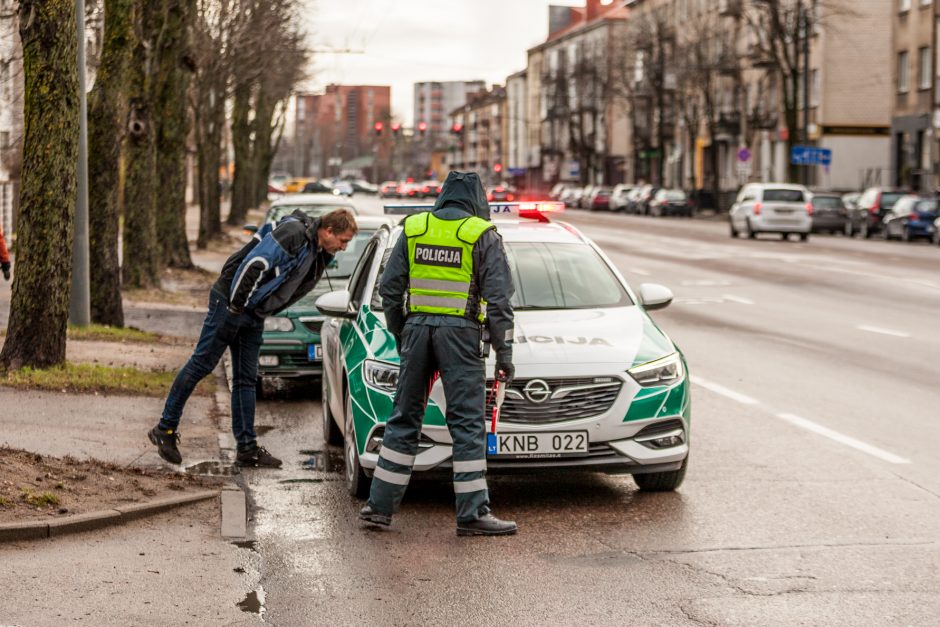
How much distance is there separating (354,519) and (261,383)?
5.60 metres

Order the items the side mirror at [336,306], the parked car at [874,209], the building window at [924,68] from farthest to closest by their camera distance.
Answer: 1. the building window at [924,68]
2. the parked car at [874,209]
3. the side mirror at [336,306]

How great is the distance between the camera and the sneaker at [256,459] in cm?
948

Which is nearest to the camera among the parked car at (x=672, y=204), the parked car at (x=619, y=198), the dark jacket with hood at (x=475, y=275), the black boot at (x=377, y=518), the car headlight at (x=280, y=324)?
the dark jacket with hood at (x=475, y=275)

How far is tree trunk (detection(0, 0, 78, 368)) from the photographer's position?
1223 centimetres

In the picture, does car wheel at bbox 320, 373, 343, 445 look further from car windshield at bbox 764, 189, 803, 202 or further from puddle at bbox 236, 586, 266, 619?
car windshield at bbox 764, 189, 803, 202

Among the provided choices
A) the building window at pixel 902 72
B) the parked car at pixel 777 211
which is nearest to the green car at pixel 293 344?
the parked car at pixel 777 211

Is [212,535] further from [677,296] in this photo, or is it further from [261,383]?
[677,296]

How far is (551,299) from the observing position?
925 centimetres

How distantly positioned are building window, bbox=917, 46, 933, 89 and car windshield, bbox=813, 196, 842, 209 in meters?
12.6

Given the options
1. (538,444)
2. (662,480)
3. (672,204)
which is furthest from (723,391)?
(672,204)

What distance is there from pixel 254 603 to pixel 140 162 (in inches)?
595

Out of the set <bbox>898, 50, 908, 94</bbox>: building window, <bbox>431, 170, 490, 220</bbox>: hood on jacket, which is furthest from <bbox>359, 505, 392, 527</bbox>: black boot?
<bbox>898, 50, 908, 94</bbox>: building window

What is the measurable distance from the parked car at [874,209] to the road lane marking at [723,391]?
116 ft

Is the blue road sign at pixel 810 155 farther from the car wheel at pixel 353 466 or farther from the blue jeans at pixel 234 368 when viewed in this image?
the car wheel at pixel 353 466
